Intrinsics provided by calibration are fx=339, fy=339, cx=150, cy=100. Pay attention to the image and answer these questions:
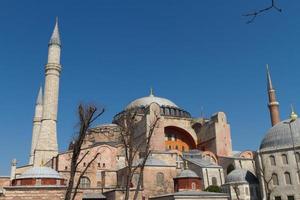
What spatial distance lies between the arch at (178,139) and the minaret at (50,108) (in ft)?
53.8

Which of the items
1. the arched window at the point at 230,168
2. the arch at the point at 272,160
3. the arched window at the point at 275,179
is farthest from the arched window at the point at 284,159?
the arched window at the point at 230,168

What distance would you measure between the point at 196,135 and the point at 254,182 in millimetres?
15278

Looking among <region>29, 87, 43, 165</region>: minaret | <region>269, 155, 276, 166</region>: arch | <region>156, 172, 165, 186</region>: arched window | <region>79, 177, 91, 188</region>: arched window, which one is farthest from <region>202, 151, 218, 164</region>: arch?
<region>29, 87, 43, 165</region>: minaret

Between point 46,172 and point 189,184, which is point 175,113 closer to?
point 189,184

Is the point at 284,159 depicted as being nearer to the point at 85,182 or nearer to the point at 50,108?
the point at 85,182

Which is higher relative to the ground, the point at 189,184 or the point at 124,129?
the point at 124,129

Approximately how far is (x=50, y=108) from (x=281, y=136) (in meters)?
24.4

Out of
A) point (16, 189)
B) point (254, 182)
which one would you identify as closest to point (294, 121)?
point (254, 182)

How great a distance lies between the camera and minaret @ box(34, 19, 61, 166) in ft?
118

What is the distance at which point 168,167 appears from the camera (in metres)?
32.7

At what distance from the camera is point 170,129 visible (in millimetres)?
47812

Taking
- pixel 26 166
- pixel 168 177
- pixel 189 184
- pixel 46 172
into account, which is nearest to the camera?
pixel 46 172

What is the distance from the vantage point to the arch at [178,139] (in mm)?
47131

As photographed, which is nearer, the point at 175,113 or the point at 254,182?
the point at 254,182
